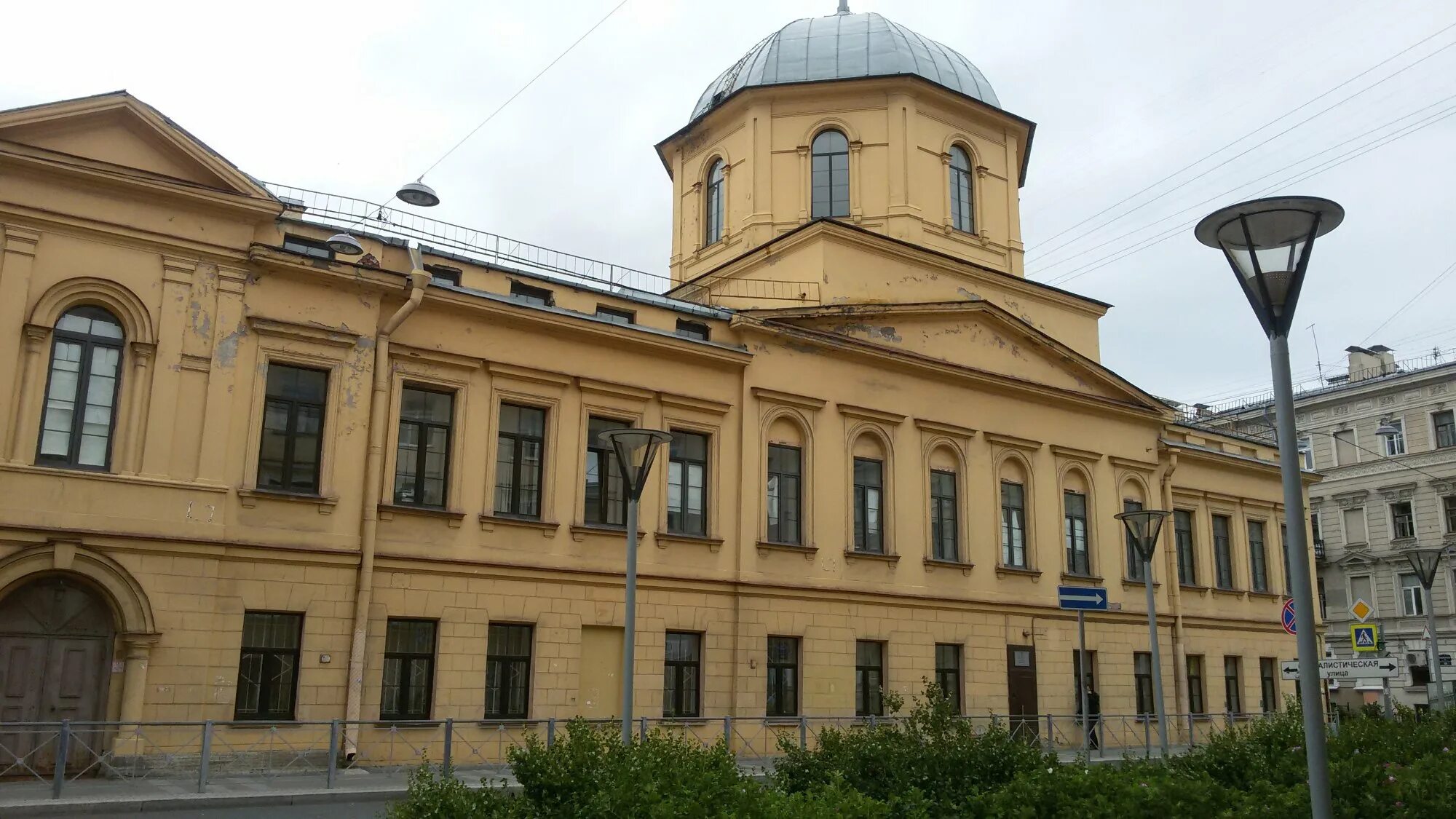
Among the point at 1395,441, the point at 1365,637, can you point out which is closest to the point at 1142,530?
the point at 1365,637

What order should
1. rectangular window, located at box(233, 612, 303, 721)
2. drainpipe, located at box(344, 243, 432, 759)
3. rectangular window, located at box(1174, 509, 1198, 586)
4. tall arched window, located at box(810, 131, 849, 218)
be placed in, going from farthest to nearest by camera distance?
rectangular window, located at box(1174, 509, 1198, 586), tall arched window, located at box(810, 131, 849, 218), drainpipe, located at box(344, 243, 432, 759), rectangular window, located at box(233, 612, 303, 721)

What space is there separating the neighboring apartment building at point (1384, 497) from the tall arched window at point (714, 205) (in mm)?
31696

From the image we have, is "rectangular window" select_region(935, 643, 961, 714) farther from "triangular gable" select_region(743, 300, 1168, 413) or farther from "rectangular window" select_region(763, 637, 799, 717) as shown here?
"triangular gable" select_region(743, 300, 1168, 413)

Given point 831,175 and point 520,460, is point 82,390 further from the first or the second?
point 831,175

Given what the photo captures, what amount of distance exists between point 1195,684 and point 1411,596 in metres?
23.2

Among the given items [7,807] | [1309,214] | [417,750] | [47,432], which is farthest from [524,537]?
[1309,214]

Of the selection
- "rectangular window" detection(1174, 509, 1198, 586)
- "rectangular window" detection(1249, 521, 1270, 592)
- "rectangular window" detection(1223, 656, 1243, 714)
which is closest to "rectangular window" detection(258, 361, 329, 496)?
"rectangular window" detection(1174, 509, 1198, 586)

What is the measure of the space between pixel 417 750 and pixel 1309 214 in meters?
16.1

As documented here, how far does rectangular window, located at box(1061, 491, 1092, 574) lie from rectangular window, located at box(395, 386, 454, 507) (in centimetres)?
1633

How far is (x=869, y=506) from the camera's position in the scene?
26375 mm

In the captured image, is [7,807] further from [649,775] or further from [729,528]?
[729,528]

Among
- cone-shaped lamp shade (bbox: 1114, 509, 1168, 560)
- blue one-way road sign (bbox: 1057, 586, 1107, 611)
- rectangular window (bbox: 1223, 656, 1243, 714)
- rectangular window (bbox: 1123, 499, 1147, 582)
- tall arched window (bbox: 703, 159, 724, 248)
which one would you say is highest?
tall arched window (bbox: 703, 159, 724, 248)

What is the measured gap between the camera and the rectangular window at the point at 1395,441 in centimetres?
5066

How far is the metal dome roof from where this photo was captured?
1220 inches
